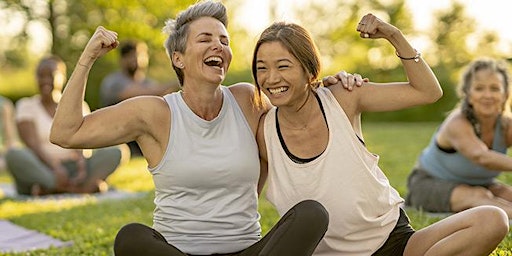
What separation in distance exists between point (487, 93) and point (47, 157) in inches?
175

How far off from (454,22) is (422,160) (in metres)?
24.5

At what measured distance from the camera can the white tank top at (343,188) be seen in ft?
10.6

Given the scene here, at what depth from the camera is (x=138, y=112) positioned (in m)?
3.31

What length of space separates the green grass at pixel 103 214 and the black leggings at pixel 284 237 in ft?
3.72

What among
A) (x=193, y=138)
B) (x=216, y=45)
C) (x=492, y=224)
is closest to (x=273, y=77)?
(x=216, y=45)

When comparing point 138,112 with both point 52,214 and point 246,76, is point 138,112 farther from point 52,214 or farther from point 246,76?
point 246,76

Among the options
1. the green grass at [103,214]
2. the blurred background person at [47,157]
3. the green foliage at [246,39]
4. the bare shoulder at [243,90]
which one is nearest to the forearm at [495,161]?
the green grass at [103,214]

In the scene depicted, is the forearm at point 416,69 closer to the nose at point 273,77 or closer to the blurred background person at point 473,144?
the nose at point 273,77

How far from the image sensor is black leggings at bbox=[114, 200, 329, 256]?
2.94 metres

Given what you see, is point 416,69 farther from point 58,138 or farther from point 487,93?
point 487,93

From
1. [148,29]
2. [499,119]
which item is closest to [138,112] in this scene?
[499,119]

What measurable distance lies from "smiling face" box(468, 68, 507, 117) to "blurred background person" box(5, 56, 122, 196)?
3810 millimetres

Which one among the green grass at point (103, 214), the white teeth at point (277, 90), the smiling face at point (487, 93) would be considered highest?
the white teeth at point (277, 90)

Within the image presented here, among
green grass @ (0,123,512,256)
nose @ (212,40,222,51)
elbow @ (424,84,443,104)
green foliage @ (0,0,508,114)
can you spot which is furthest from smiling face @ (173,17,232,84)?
green foliage @ (0,0,508,114)
